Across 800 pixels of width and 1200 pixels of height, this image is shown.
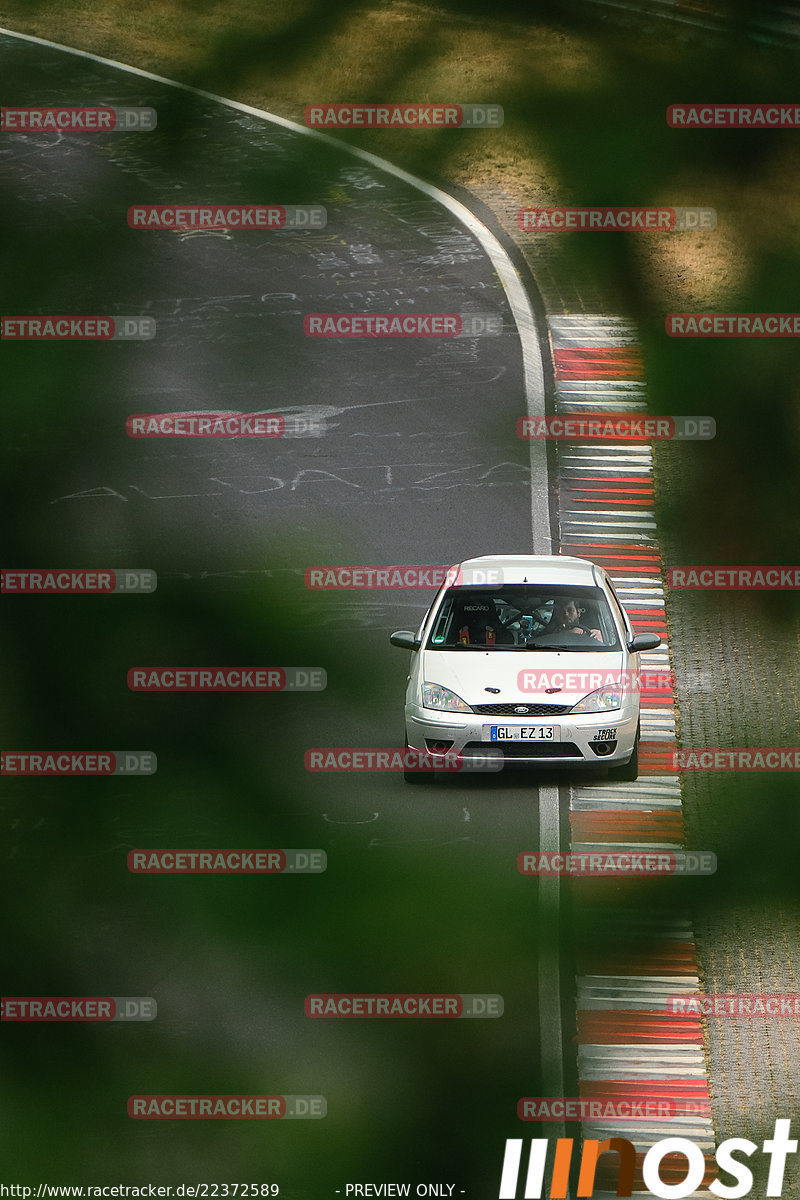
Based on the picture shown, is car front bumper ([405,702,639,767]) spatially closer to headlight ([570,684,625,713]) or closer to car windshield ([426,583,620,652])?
headlight ([570,684,625,713])

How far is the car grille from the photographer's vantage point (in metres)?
13.5

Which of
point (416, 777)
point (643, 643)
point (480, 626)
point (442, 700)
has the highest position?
point (480, 626)

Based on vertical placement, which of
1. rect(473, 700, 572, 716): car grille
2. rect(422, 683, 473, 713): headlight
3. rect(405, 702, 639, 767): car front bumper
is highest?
rect(422, 683, 473, 713): headlight

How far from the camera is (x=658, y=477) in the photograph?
20062 millimetres

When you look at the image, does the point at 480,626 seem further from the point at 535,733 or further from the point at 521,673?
the point at 535,733

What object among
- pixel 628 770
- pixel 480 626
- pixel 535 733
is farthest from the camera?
pixel 480 626

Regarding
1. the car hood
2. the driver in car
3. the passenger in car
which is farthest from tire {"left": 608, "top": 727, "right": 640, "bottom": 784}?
the passenger in car

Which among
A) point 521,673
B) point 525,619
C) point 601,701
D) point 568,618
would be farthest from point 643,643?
point 521,673

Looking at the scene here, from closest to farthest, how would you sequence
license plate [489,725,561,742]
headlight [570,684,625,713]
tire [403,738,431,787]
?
license plate [489,725,561,742]
headlight [570,684,625,713]
tire [403,738,431,787]

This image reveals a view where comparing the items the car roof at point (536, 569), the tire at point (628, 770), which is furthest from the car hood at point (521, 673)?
the car roof at point (536, 569)

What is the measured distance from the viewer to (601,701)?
1370 centimetres

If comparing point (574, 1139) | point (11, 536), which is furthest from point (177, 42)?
point (574, 1139)

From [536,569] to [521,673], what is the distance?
1373mm

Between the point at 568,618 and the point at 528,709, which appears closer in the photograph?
the point at 528,709
